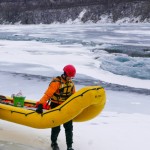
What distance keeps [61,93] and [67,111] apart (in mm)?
→ 299

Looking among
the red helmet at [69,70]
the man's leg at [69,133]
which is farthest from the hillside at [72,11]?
the red helmet at [69,70]

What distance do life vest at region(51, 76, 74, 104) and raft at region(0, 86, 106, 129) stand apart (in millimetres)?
A: 123

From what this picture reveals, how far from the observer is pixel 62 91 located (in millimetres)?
5488

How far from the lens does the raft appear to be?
539cm

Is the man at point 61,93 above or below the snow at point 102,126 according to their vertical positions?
above

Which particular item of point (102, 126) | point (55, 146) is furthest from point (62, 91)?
point (102, 126)

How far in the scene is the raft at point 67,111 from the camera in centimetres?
539

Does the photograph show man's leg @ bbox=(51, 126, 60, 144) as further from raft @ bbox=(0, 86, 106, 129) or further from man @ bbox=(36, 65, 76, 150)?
raft @ bbox=(0, 86, 106, 129)

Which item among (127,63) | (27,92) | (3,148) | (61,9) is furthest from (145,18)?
(3,148)

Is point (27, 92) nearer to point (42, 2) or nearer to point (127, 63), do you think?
point (127, 63)

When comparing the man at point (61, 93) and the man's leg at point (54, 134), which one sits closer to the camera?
the man at point (61, 93)

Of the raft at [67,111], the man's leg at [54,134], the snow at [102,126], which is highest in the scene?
the raft at [67,111]

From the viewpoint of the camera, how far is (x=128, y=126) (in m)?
6.97

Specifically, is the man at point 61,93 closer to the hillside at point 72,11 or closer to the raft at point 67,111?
the raft at point 67,111
